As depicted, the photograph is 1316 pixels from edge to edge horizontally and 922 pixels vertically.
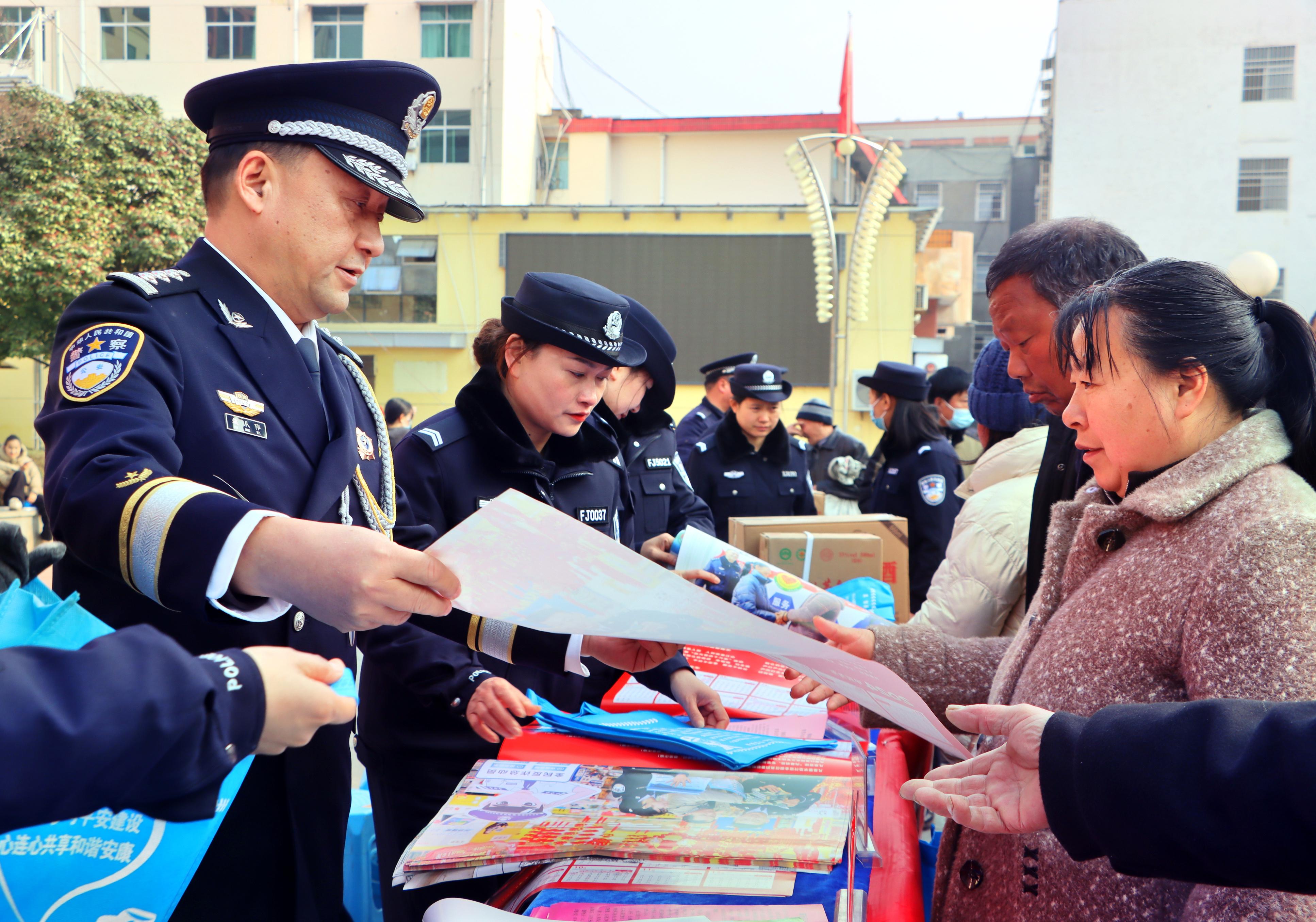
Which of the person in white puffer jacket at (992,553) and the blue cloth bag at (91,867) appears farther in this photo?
the person in white puffer jacket at (992,553)

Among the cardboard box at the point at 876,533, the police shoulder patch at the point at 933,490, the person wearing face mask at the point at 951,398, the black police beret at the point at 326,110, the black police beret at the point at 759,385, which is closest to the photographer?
the black police beret at the point at 326,110

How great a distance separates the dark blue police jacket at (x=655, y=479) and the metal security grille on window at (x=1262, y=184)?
84.6 ft

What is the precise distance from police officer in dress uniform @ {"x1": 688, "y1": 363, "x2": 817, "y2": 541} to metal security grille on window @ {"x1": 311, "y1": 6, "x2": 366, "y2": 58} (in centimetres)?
2325

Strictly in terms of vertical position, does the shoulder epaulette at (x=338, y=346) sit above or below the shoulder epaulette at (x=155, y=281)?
below

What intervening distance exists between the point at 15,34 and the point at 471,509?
2629cm

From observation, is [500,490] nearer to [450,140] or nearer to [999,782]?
[999,782]

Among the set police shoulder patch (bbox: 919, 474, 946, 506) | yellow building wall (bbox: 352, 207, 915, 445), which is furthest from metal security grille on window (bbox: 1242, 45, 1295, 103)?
police shoulder patch (bbox: 919, 474, 946, 506)

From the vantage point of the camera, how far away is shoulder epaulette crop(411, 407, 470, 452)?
2307 mm

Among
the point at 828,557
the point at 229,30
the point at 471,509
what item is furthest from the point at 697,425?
the point at 229,30

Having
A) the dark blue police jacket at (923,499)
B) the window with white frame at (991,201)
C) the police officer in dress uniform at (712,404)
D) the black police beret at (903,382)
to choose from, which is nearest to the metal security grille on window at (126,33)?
the police officer in dress uniform at (712,404)

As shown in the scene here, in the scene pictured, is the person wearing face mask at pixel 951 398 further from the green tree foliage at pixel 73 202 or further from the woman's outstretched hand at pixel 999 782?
the green tree foliage at pixel 73 202

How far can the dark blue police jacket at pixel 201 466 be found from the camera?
3.67 feet

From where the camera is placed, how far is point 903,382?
5.52 metres

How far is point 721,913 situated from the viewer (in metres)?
1.18
